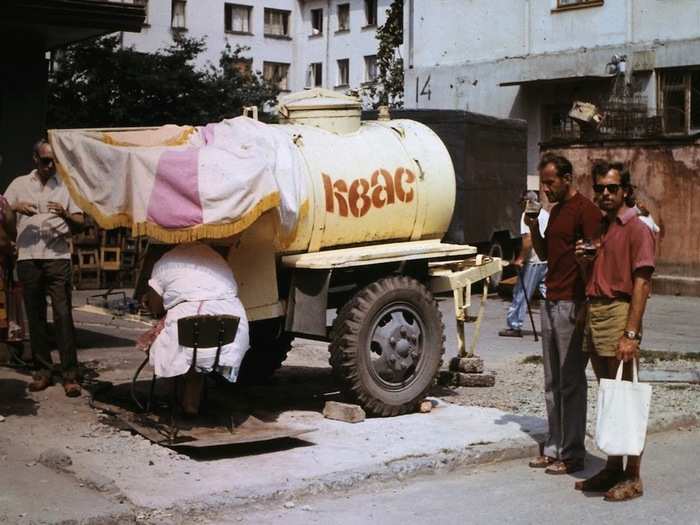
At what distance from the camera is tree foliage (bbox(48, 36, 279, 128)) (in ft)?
102

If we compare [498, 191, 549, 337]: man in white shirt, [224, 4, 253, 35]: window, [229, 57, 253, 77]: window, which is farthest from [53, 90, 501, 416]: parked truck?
[224, 4, 253, 35]: window

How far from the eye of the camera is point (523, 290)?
15047mm

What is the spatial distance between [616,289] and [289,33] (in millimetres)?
56478

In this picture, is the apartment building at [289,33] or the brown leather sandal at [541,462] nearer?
the brown leather sandal at [541,462]

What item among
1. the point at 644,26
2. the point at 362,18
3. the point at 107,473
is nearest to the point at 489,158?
the point at 644,26

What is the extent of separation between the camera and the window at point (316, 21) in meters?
61.5

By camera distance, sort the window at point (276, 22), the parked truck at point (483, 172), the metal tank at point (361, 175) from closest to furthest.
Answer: the metal tank at point (361, 175), the parked truck at point (483, 172), the window at point (276, 22)

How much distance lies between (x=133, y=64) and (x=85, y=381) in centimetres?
2272

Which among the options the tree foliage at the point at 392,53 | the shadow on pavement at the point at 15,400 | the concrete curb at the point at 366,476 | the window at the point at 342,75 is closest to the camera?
the concrete curb at the point at 366,476

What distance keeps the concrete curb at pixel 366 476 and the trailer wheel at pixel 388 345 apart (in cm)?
114

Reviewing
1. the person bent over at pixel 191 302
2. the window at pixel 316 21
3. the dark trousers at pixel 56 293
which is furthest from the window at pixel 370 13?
the person bent over at pixel 191 302

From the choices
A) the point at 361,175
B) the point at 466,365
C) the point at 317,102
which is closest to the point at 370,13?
the point at 466,365

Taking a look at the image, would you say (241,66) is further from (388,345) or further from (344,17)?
(388,345)

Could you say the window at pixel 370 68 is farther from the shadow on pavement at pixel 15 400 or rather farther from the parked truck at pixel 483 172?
the shadow on pavement at pixel 15 400
